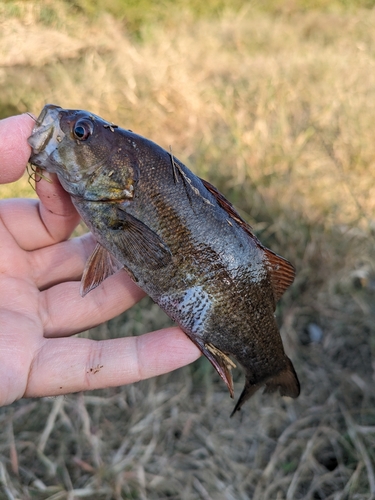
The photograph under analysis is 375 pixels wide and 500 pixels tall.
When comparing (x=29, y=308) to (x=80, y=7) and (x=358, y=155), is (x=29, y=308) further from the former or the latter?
(x=80, y=7)

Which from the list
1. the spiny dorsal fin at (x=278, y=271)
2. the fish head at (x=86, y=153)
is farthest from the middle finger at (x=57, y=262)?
the spiny dorsal fin at (x=278, y=271)

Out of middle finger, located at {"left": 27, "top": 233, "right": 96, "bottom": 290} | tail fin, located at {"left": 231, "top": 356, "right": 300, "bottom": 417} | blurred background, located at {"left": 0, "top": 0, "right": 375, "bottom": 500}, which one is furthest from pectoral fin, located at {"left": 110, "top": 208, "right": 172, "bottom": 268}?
blurred background, located at {"left": 0, "top": 0, "right": 375, "bottom": 500}

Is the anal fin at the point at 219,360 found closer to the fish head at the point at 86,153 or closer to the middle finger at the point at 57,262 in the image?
the fish head at the point at 86,153

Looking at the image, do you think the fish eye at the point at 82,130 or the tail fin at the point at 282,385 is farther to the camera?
the tail fin at the point at 282,385

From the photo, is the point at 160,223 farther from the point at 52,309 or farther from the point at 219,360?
the point at 52,309

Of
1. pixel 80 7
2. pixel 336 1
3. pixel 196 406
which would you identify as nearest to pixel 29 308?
pixel 196 406

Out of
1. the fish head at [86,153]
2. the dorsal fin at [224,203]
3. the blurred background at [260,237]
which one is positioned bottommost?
the blurred background at [260,237]
